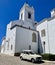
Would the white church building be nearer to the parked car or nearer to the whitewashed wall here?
the whitewashed wall

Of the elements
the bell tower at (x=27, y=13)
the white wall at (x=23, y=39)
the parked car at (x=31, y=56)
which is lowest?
the parked car at (x=31, y=56)

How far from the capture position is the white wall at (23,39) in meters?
23.5

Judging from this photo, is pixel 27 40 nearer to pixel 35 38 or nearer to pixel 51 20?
pixel 35 38

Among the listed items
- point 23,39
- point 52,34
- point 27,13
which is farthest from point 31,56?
point 27,13

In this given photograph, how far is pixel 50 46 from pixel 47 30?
4081mm

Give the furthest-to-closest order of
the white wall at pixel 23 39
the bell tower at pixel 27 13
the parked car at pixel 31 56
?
the bell tower at pixel 27 13 < the white wall at pixel 23 39 < the parked car at pixel 31 56

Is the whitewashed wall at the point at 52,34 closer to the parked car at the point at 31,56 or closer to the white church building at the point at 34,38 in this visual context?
the white church building at the point at 34,38

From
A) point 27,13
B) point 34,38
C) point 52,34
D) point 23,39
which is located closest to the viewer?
point 52,34

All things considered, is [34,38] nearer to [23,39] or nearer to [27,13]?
[23,39]

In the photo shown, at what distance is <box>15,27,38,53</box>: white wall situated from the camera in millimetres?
23475

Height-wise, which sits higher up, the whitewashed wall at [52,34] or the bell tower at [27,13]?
the bell tower at [27,13]

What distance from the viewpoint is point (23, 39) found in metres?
24.4

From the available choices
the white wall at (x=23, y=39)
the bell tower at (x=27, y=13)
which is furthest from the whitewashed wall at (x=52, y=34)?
the bell tower at (x=27, y=13)

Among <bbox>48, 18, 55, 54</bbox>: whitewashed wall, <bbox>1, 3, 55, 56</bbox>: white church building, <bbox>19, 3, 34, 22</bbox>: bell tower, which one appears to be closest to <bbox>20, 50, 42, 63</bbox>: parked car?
<bbox>1, 3, 55, 56</bbox>: white church building
